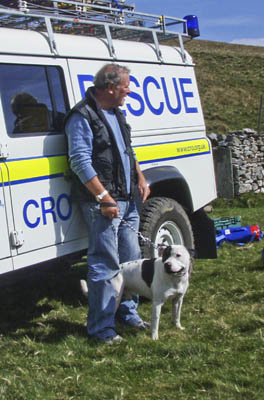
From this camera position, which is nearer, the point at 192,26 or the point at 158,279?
the point at 158,279

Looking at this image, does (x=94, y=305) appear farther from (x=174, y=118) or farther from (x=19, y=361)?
(x=174, y=118)

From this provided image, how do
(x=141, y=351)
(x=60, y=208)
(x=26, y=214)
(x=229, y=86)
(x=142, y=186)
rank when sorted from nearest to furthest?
1. (x=141, y=351)
2. (x=26, y=214)
3. (x=60, y=208)
4. (x=142, y=186)
5. (x=229, y=86)

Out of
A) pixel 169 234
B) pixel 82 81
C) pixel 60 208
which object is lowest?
pixel 169 234

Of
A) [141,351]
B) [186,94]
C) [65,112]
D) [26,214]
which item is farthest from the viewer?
[186,94]

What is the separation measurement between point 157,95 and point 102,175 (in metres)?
1.74

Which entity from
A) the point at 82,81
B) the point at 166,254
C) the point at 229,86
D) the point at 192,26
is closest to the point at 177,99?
the point at 192,26

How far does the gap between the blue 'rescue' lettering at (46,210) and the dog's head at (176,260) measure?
3.00 feet

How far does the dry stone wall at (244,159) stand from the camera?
47.0 feet

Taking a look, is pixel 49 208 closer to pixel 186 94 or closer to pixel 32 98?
pixel 32 98

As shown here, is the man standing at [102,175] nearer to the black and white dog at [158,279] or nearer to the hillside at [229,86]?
the black and white dog at [158,279]

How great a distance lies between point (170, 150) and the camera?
602 cm

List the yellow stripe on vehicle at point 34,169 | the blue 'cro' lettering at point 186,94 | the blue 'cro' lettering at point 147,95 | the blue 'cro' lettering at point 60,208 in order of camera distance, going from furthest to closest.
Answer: the blue 'cro' lettering at point 186,94 < the blue 'cro' lettering at point 147,95 < the blue 'cro' lettering at point 60,208 < the yellow stripe on vehicle at point 34,169

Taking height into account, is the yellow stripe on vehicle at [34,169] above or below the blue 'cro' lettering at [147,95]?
below

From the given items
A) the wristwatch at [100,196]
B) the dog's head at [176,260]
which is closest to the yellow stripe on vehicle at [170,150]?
the wristwatch at [100,196]
